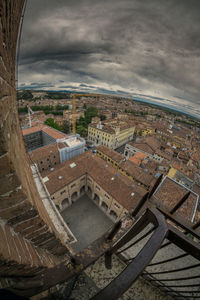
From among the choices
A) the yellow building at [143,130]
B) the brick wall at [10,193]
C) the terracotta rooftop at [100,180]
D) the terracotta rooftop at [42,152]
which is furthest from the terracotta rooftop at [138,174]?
the yellow building at [143,130]

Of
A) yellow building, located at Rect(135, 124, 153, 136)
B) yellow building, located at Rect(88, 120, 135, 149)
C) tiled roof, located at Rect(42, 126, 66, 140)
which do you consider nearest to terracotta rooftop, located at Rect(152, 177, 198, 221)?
tiled roof, located at Rect(42, 126, 66, 140)

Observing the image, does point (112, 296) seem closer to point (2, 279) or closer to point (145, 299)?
point (2, 279)

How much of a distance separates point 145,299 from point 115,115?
70.3 m

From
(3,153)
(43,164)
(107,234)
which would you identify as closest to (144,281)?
(107,234)

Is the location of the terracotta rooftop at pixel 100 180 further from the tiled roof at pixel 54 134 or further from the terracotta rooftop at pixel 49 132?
the terracotta rooftop at pixel 49 132

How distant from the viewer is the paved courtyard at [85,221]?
1174 cm

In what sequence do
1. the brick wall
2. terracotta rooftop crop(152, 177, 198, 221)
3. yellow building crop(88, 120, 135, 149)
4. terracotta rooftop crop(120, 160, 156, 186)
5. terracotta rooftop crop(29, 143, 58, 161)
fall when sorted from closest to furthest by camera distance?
the brick wall < terracotta rooftop crop(152, 177, 198, 221) < terracotta rooftop crop(29, 143, 58, 161) < terracotta rooftop crop(120, 160, 156, 186) < yellow building crop(88, 120, 135, 149)

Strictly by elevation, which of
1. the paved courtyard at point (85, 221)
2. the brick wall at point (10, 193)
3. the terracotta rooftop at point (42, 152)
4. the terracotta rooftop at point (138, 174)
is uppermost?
the brick wall at point (10, 193)

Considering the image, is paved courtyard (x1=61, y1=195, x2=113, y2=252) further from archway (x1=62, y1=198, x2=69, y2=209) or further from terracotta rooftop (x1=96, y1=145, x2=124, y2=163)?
terracotta rooftop (x1=96, y1=145, x2=124, y2=163)

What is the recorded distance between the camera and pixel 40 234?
2.06m

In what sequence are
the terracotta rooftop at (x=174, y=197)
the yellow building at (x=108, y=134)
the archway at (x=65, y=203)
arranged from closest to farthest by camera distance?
1. the terracotta rooftop at (x=174, y=197)
2. the archway at (x=65, y=203)
3. the yellow building at (x=108, y=134)

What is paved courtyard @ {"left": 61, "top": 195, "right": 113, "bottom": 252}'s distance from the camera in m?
11.7

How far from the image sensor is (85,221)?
13.1m

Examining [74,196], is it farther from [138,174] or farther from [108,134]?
[108,134]
